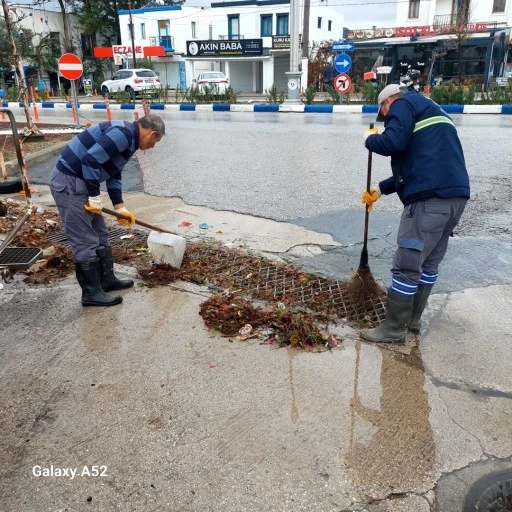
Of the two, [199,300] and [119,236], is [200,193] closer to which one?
[119,236]

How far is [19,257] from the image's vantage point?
377 centimetres

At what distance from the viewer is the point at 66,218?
3588 millimetres

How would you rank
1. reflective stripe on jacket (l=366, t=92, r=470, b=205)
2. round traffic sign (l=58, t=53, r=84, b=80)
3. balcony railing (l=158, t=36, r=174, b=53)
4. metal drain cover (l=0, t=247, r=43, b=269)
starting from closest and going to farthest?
reflective stripe on jacket (l=366, t=92, r=470, b=205) → metal drain cover (l=0, t=247, r=43, b=269) → round traffic sign (l=58, t=53, r=84, b=80) → balcony railing (l=158, t=36, r=174, b=53)

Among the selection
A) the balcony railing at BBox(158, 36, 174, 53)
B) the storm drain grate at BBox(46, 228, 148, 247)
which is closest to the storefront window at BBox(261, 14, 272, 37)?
the balcony railing at BBox(158, 36, 174, 53)

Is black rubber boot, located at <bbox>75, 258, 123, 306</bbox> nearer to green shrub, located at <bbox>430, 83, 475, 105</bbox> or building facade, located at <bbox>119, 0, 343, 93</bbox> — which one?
green shrub, located at <bbox>430, 83, 475, 105</bbox>

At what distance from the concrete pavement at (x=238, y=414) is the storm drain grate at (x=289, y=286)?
0.31m

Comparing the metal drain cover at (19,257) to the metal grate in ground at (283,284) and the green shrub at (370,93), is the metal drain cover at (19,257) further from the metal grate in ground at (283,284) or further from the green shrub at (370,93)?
the green shrub at (370,93)

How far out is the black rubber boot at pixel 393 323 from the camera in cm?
316

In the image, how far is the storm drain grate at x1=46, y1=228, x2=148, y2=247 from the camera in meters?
4.99

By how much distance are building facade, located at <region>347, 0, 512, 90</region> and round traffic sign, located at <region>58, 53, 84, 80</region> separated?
23.9 meters

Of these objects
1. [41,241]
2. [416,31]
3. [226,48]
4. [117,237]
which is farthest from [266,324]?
[226,48]

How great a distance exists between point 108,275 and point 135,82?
26.6 meters

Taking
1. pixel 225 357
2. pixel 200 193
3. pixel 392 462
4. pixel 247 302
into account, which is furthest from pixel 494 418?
pixel 200 193

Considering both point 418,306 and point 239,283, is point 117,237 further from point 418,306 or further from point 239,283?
point 418,306
